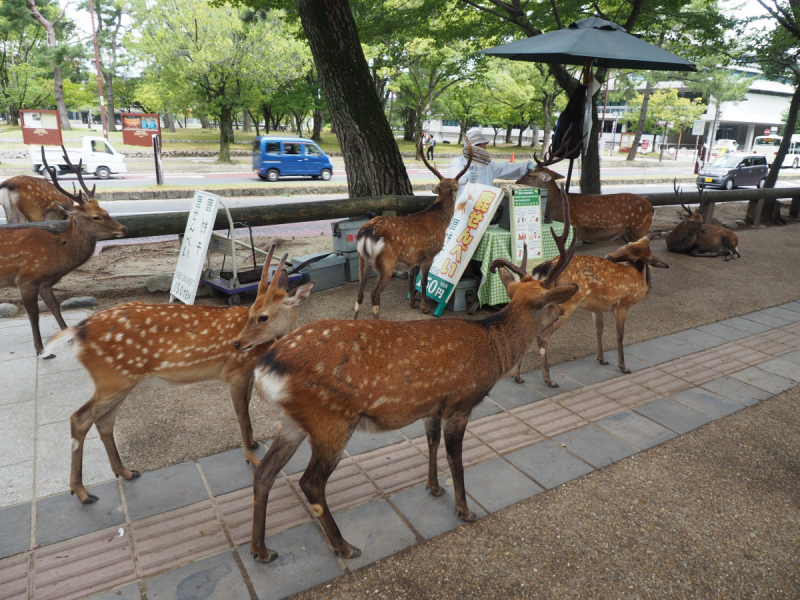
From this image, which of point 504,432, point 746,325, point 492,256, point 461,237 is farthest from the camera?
point 746,325

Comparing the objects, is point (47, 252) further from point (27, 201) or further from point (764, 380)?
point (764, 380)

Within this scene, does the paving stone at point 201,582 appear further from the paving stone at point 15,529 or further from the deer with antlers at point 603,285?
the deer with antlers at point 603,285

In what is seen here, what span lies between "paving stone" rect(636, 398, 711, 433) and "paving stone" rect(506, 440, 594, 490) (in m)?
0.95

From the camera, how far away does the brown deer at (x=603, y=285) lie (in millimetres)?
4562

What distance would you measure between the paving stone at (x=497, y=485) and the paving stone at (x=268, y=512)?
3.29 ft

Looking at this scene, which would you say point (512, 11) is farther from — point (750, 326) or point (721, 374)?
point (721, 374)

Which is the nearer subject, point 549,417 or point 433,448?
point 433,448

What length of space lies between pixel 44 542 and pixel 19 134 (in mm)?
37335

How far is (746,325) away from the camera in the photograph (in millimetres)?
6109

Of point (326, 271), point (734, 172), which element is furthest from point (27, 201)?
point (734, 172)

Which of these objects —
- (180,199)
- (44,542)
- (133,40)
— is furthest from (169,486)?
(133,40)

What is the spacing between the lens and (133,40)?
26266 mm

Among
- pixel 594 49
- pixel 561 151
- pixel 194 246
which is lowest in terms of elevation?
pixel 194 246

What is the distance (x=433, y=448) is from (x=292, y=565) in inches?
38.0
